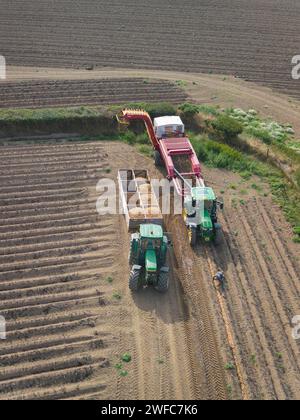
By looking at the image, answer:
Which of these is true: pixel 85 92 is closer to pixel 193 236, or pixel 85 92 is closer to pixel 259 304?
pixel 193 236

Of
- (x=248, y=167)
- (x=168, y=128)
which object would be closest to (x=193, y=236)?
(x=168, y=128)

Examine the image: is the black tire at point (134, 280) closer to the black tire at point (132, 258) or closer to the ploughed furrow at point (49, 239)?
the black tire at point (132, 258)

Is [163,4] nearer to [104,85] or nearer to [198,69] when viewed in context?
[198,69]

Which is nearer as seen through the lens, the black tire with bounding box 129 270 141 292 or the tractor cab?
the black tire with bounding box 129 270 141 292

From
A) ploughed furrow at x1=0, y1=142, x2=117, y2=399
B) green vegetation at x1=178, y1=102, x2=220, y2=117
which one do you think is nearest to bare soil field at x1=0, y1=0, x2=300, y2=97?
green vegetation at x1=178, y1=102, x2=220, y2=117

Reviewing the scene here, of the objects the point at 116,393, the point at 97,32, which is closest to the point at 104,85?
the point at 97,32

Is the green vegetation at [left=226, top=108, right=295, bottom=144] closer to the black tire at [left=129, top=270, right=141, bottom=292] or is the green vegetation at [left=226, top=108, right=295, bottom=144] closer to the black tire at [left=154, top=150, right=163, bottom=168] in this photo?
the black tire at [left=154, top=150, right=163, bottom=168]
